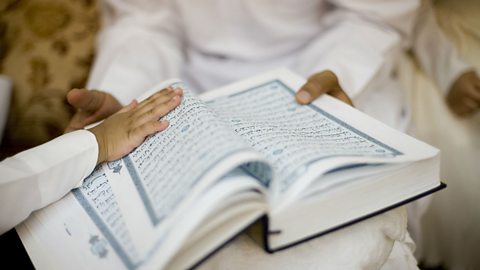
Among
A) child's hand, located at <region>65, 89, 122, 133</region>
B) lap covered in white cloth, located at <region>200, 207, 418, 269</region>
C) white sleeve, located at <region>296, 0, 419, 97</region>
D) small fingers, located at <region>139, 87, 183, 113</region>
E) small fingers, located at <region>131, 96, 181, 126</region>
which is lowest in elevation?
lap covered in white cloth, located at <region>200, 207, 418, 269</region>

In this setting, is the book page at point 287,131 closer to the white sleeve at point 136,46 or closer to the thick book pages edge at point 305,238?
the thick book pages edge at point 305,238

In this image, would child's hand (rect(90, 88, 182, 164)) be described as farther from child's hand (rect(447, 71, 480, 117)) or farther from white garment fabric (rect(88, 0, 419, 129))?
child's hand (rect(447, 71, 480, 117))

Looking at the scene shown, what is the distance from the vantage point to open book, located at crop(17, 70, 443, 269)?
36cm

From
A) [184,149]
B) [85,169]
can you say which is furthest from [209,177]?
[85,169]

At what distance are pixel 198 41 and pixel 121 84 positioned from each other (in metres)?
0.23

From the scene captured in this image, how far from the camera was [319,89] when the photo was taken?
0.57 metres

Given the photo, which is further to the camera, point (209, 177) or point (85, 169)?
point (85, 169)

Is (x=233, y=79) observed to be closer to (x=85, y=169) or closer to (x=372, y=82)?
(x=372, y=82)

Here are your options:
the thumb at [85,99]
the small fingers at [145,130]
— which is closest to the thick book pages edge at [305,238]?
the small fingers at [145,130]

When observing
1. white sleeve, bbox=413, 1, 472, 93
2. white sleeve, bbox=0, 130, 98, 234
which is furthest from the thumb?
white sleeve, bbox=413, 1, 472, 93

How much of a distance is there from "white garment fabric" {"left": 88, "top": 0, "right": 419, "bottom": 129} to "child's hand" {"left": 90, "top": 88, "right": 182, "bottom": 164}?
9.9 inches

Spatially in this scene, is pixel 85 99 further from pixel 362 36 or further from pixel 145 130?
pixel 362 36

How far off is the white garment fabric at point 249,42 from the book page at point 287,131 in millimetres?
240

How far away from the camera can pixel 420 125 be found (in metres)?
0.88
